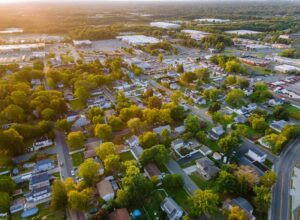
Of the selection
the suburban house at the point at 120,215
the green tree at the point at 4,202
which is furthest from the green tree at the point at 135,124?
the green tree at the point at 4,202

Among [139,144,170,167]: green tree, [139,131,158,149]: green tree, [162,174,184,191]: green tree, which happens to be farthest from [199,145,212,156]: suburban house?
[162,174,184,191]: green tree

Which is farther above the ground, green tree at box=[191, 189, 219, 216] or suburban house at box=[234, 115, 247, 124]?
green tree at box=[191, 189, 219, 216]

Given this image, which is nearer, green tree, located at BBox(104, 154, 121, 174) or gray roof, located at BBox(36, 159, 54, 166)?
green tree, located at BBox(104, 154, 121, 174)

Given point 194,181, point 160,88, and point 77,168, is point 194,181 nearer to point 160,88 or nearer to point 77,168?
point 77,168

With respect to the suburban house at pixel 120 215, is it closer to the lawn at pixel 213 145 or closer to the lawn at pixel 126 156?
the lawn at pixel 126 156

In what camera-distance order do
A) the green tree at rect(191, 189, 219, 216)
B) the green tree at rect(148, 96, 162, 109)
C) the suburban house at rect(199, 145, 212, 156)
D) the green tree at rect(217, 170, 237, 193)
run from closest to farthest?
the green tree at rect(191, 189, 219, 216), the green tree at rect(217, 170, 237, 193), the suburban house at rect(199, 145, 212, 156), the green tree at rect(148, 96, 162, 109)

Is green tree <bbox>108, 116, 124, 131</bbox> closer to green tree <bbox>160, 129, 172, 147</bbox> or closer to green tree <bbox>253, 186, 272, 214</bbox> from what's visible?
green tree <bbox>160, 129, 172, 147</bbox>
